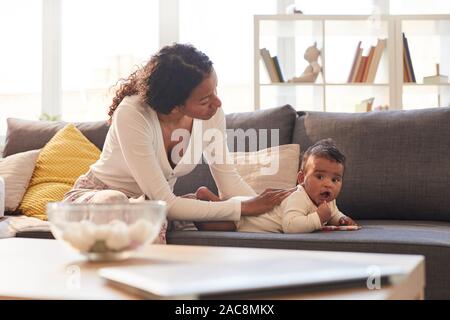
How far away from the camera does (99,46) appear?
16.0 ft

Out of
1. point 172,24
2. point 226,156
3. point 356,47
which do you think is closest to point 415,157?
point 226,156

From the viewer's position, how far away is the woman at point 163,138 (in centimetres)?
197

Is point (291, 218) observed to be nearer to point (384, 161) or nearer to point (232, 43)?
point (384, 161)

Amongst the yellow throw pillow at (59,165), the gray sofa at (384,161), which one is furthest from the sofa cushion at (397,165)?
the yellow throw pillow at (59,165)

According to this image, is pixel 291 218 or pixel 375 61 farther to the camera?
pixel 375 61

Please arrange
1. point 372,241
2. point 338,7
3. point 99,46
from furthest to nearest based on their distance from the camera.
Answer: point 99,46, point 338,7, point 372,241

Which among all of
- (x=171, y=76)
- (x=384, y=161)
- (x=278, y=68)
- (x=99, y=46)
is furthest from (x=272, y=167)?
(x=99, y=46)

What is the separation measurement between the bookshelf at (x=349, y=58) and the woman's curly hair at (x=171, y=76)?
2145 millimetres

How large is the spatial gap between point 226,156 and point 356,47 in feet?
7.37

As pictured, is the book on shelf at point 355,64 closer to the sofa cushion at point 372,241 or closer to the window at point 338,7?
the window at point 338,7

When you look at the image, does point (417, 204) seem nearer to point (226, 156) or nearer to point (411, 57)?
point (226, 156)

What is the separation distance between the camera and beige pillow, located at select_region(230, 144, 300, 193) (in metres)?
2.40

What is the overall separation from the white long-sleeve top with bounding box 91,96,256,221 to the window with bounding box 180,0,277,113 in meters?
2.44

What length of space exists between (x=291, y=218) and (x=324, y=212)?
10 cm
